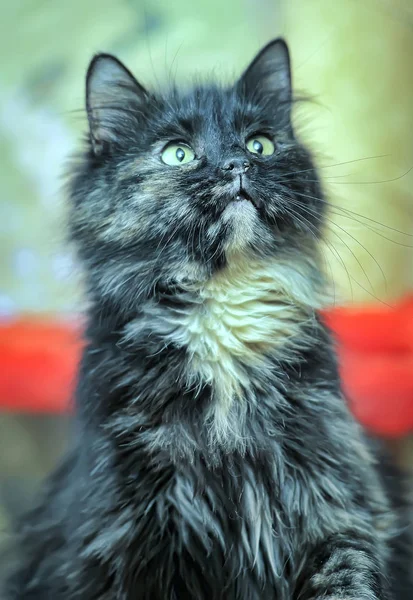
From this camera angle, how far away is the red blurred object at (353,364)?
153 cm

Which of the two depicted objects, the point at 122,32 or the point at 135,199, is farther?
the point at 122,32

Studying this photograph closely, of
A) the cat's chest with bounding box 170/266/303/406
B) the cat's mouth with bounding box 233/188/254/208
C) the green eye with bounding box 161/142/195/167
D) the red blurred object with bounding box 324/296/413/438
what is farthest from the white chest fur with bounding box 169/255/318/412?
the red blurred object with bounding box 324/296/413/438

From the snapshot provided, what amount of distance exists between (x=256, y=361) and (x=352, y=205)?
65 cm

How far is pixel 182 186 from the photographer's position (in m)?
1.12

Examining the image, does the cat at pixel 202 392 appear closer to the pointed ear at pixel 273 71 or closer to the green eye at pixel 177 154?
the green eye at pixel 177 154

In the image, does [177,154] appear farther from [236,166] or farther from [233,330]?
[233,330]

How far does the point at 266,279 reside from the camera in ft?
3.86

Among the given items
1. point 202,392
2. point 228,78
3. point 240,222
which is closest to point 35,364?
point 202,392

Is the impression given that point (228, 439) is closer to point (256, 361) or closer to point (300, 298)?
point (256, 361)

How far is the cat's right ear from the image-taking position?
1279mm

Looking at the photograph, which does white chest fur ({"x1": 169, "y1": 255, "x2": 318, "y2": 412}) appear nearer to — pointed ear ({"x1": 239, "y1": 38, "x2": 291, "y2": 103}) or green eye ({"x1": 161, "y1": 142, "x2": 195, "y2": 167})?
green eye ({"x1": 161, "y1": 142, "x2": 195, "y2": 167})

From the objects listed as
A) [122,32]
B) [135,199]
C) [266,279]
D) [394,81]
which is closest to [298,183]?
[266,279]

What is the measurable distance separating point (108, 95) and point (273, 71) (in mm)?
426

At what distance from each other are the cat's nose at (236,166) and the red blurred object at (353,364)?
0.54 metres
